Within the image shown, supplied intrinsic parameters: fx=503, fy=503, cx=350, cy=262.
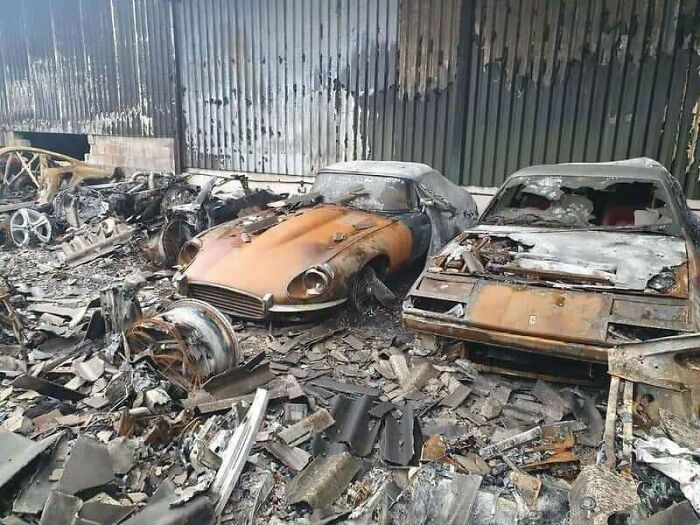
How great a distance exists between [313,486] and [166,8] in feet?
37.3

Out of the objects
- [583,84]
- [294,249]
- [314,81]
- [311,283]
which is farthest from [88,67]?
[583,84]

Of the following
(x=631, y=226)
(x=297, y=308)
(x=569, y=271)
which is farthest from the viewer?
(x=297, y=308)

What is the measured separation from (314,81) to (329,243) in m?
5.61

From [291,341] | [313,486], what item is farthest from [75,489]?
[291,341]

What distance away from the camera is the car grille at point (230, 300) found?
4703 millimetres

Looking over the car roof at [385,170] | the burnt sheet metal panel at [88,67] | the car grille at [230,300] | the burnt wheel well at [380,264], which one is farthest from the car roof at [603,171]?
the burnt sheet metal panel at [88,67]

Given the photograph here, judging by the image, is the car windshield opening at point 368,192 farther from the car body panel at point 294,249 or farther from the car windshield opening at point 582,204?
the car windshield opening at point 582,204

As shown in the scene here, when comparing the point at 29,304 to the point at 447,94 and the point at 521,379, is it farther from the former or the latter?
the point at 447,94

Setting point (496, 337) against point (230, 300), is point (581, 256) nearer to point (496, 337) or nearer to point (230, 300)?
point (496, 337)

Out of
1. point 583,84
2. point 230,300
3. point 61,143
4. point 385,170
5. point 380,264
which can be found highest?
point 583,84

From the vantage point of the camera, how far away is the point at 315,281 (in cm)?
473

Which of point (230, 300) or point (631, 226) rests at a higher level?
point (631, 226)

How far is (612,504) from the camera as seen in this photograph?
5.82 ft

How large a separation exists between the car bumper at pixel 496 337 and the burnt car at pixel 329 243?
109 centimetres
